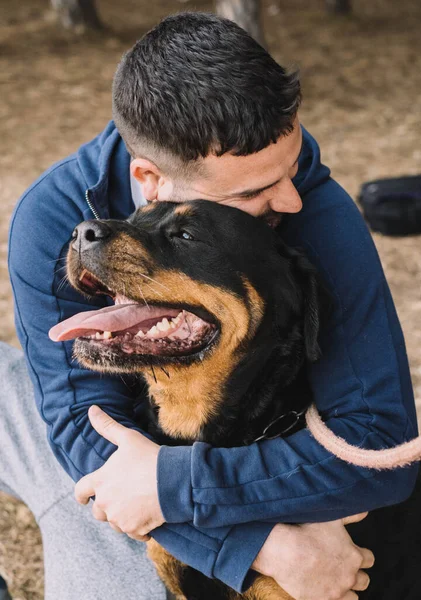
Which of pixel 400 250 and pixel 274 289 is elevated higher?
pixel 274 289

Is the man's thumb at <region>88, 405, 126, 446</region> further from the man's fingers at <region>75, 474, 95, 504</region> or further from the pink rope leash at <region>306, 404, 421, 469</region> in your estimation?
the pink rope leash at <region>306, 404, 421, 469</region>

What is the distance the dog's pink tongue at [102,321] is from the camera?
2111 mm

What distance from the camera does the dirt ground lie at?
466cm

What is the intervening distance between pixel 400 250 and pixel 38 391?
11.1 feet

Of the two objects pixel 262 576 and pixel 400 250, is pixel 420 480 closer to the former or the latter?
pixel 262 576

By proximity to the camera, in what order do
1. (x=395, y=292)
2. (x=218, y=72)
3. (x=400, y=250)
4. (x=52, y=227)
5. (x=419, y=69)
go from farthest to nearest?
1. (x=419, y=69)
2. (x=400, y=250)
3. (x=395, y=292)
4. (x=52, y=227)
5. (x=218, y=72)

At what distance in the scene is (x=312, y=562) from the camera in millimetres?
2152

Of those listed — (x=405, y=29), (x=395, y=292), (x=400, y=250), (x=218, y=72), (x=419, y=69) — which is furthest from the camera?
(x=405, y=29)

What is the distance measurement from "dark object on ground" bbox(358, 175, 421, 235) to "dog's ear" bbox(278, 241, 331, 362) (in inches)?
121

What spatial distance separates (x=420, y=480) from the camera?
98.8 inches

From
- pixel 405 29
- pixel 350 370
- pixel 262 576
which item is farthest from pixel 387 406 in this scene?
pixel 405 29

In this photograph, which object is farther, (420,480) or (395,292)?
(395,292)

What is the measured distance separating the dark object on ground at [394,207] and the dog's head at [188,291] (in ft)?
10.1

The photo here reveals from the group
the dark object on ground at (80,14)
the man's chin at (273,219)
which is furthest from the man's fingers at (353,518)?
the dark object on ground at (80,14)
